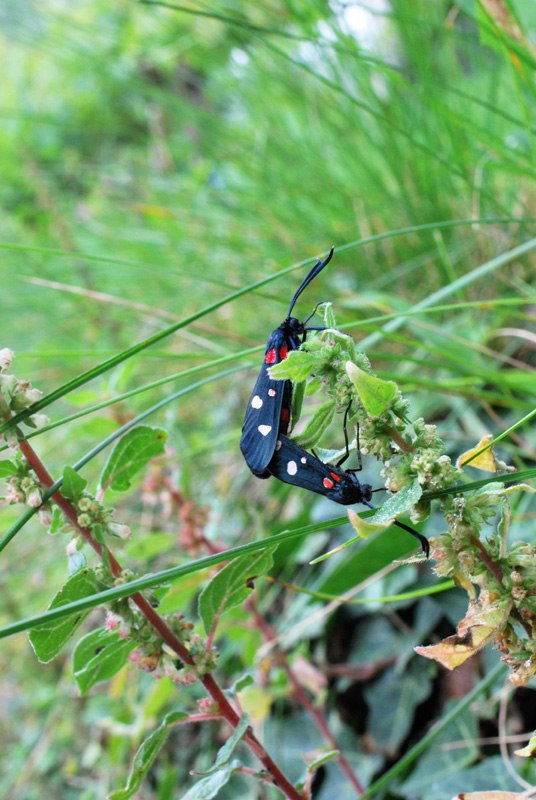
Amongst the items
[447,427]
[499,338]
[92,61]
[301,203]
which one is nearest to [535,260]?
[499,338]

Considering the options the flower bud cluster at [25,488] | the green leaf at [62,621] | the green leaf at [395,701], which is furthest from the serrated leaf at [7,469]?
the green leaf at [395,701]

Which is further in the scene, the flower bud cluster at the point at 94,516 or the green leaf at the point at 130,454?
the green leaf at the point at 130,454

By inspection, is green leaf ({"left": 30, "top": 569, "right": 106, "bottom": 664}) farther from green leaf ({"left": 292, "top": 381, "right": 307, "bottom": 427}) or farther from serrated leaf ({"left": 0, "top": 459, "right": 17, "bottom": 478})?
green leaf ({"left": 292, "top": 381, "right": 307, "bottom": 427})

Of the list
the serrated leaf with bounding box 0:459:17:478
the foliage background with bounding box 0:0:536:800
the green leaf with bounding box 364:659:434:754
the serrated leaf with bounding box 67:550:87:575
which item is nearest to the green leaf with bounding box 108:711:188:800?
the serrated leaf with bounding box 67:550:87:575

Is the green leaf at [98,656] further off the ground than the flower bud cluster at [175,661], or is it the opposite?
the green leaf at [98,656]

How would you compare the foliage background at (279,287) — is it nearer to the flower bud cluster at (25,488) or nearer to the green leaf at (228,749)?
the flower bud cluster at (25,488)

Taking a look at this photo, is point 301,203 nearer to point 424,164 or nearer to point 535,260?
point 424,164
